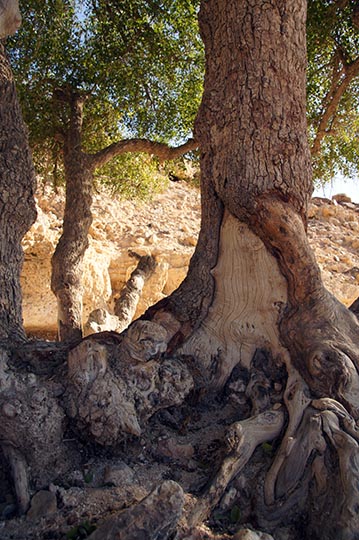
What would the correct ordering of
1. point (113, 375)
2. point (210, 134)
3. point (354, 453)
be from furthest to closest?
point (210, 134)
point (113, 375)
point (354, 453)

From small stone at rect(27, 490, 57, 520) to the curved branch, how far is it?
20.1 ft

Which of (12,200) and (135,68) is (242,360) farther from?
(135,68)

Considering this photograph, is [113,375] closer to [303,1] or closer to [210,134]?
[210,134]

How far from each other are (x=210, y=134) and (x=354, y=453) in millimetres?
2951

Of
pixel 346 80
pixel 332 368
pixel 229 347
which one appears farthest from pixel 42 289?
pixel 332 368

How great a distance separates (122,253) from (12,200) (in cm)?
Result: 881

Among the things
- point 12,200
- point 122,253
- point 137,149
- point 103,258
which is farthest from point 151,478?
point 122,253

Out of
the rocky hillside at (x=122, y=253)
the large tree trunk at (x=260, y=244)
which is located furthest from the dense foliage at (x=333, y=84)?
the rocky hillside at (x=122, y=253)

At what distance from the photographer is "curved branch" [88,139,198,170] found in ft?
28.6

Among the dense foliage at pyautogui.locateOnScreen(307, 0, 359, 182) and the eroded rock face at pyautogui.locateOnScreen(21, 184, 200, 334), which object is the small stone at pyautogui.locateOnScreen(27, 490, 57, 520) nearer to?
the dense foliage at pyautogui.locateOnScreen(307, 0, 359, 182)

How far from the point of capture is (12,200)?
178 inches

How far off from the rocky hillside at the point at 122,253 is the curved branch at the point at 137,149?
3.12 m

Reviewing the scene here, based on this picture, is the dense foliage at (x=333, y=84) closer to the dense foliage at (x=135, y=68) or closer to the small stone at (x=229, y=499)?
the dense foliage at (x=135, y=68)

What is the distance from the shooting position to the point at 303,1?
4941 millimetres
